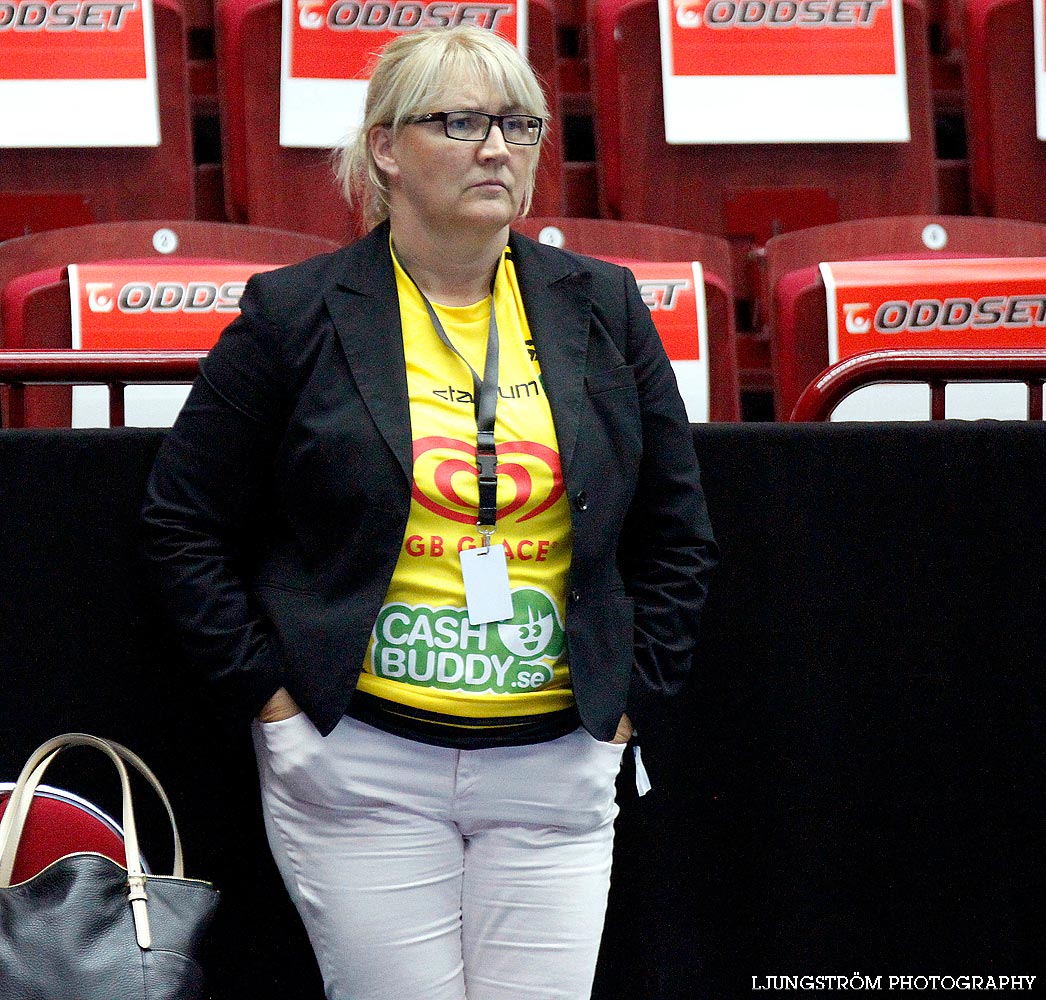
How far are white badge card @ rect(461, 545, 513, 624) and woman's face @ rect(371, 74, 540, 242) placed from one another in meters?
0.21

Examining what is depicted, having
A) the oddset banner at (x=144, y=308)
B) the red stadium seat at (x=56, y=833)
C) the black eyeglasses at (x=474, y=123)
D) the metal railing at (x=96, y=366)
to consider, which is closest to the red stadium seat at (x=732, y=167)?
the oddset banner at (x=144, y=308)

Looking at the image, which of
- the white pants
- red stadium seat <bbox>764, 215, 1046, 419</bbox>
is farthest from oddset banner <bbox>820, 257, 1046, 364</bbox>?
the white pants

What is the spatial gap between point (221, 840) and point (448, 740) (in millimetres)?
333

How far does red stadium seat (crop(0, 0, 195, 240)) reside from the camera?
193cm

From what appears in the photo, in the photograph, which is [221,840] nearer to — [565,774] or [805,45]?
[565,774]

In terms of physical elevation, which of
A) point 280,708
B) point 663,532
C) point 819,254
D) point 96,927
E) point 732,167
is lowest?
point 96,927

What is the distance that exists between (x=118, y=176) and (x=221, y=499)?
1198 mm

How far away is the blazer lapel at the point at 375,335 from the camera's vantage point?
34.1 inches

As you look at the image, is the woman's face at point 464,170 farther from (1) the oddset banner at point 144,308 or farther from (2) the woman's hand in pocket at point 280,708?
(1) the oddset banner at point 144,308

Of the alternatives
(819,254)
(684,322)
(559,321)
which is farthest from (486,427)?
(819,254)

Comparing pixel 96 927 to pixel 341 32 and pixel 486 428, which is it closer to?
pixel 486 428

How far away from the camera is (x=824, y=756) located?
1167 mm

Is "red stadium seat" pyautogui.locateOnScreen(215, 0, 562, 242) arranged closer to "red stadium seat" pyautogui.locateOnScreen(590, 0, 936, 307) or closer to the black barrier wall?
"red stadium seat" pyautogui.locateOnScreen(590, 0, 936, 307)

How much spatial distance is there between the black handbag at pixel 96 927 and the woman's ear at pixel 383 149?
1.42ft
